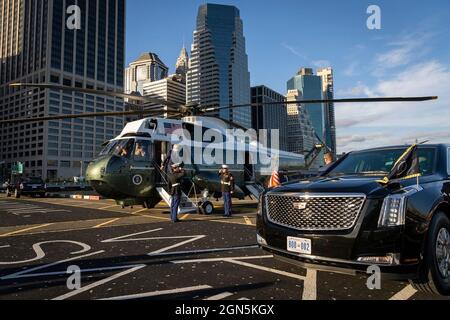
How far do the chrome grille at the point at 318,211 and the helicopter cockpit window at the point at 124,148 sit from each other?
29.8 feet

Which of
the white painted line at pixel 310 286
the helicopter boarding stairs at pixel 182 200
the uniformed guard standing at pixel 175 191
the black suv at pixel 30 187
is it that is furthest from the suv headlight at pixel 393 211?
the black suv at pixel 30 187

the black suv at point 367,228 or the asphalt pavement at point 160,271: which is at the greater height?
the black suv at point 367,228

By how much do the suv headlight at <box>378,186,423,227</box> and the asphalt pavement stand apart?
959mm

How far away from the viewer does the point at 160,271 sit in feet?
15.6

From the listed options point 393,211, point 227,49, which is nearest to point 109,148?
point 393,211

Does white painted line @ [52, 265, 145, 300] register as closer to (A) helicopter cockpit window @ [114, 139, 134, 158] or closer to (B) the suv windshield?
(B) the suv windshield

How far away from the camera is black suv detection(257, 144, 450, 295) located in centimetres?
333

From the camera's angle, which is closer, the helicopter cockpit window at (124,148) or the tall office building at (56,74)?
the helicopter cockpit window at (124,148)

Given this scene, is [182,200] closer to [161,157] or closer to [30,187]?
[161,157]

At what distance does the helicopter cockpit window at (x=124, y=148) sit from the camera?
12078mm

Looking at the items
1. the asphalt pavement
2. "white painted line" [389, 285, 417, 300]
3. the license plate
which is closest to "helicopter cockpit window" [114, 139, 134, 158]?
the asphalt pavement

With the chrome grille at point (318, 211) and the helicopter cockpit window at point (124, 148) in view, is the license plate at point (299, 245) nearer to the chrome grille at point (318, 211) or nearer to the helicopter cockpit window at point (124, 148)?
the chrome grille at point (318, 211)
